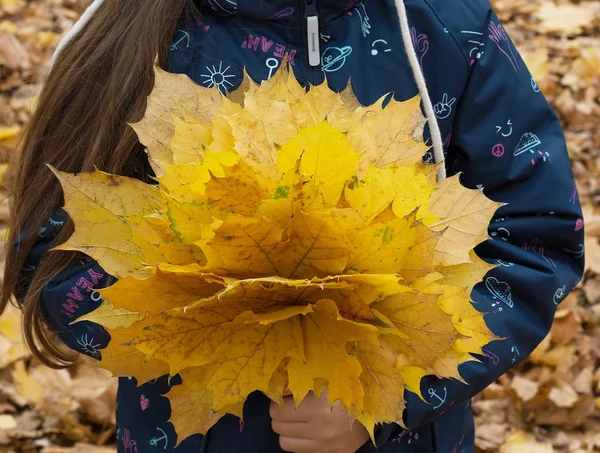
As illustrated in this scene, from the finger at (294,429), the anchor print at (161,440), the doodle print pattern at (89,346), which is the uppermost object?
the finger at (294,429)

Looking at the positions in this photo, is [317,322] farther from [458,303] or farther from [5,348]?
[5,348]

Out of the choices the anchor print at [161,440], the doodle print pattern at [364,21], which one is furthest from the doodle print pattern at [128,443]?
the doodle print pattern at [364,21]

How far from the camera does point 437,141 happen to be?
1055 mm

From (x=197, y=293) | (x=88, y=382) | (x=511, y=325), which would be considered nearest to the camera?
(x=197, y=293)

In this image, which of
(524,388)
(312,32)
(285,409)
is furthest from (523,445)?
(312,32)

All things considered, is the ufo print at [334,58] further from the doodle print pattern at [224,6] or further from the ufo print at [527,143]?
the ufo print at [527,143]

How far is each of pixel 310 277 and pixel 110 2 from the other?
2.09 feet

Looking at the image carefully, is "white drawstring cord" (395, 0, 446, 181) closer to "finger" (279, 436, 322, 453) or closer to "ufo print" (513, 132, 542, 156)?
"ufo print" (513, 132, 542, 156)

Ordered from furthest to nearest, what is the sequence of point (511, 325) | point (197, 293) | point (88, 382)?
point (88, 382) → point (511, 325) → point (197, 293)

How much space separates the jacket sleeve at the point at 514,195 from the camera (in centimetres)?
106

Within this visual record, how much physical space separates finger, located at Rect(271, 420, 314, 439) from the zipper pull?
0.50m

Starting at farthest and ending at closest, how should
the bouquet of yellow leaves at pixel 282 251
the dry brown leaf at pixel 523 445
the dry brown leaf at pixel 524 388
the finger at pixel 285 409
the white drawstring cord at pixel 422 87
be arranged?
the dry brown leaf at pixel 524 388, the dry brown leaf at pixel 523 445, the white drawstring cord at pixel 422 87, the finger at pixel 285 409, the bouquet of yellow leaves at pixel 282 251

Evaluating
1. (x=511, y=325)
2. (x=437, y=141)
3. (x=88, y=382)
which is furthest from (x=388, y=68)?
(x=88, y=382)

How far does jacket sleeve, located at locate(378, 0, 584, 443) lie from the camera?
3.48 feet
